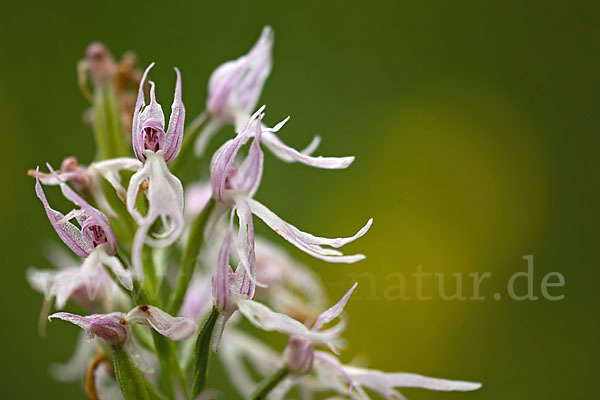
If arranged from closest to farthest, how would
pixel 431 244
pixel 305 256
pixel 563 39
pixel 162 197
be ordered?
pixel 162 197 < pixel 305 256 < pixel 431 244 < pixel 563 39

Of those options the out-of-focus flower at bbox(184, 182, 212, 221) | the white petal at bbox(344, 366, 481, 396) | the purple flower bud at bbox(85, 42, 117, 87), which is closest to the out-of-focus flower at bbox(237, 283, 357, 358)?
the white petal at bbox(344, 366, 481, 396)

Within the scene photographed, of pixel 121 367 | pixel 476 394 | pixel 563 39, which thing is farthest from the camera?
pixel 563 39

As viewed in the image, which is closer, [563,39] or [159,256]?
[159,256]

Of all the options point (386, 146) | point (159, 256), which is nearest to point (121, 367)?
point (159, 256)

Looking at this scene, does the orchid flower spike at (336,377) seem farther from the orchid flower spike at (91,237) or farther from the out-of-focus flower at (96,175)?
the out-of-focus flower at (96,175)

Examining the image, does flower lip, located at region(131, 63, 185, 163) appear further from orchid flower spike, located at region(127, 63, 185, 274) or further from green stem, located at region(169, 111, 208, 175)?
green stem, located at region(169, 111, 208, 175)

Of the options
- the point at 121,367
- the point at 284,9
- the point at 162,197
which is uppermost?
the point at 284,9

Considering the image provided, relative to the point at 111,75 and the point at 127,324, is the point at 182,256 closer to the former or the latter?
the point at 127,324

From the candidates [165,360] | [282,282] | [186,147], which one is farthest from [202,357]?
[282,282]

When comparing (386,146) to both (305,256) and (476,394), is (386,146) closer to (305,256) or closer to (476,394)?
(305,256)
